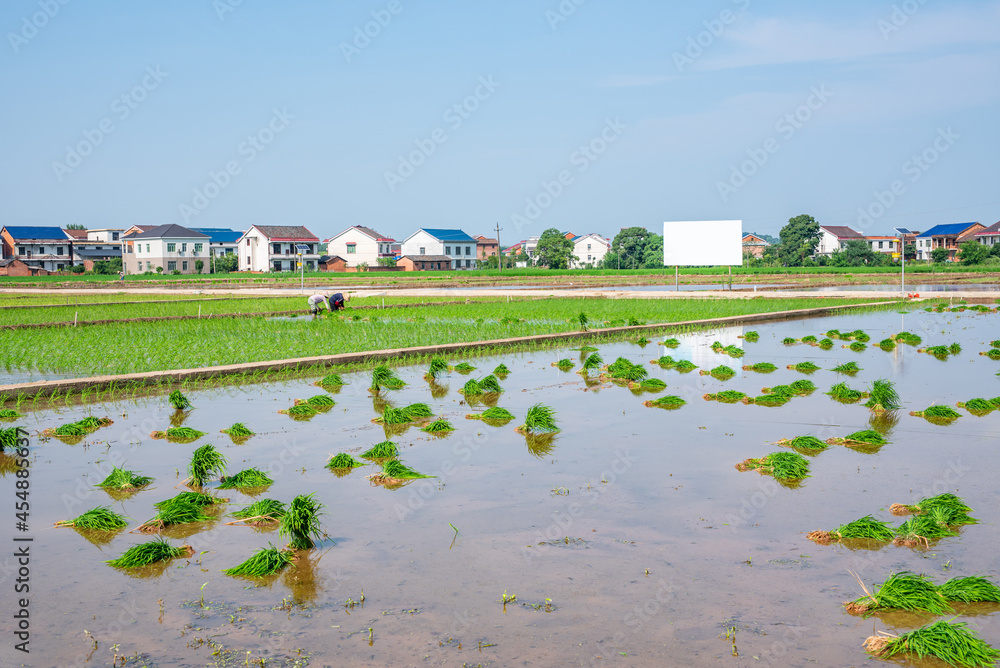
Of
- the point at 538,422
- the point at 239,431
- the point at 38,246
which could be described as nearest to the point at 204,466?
the point at 239,431

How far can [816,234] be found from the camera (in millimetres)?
101250

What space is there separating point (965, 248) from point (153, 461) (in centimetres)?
8968

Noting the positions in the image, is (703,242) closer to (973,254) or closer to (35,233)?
(973,254)

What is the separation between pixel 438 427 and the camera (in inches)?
360

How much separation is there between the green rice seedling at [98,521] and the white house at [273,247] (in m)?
88.9

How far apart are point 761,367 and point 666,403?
404cm

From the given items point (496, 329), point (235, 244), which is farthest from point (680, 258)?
point (235, 244)

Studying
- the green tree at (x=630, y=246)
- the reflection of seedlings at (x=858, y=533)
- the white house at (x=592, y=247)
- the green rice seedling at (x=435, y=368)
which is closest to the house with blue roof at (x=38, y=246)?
the green tree at (x=630, y=246)

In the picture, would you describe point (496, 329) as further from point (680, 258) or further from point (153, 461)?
point (680, 258)

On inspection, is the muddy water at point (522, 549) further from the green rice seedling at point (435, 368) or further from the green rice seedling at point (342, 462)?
the green rice seedling at point (435, 368)

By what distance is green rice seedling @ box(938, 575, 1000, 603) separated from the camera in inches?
179

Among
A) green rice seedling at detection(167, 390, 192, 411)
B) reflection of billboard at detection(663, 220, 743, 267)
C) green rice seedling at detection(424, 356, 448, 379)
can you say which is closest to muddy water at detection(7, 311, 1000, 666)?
green rice seedling at detection(167, 390, 192, 411)

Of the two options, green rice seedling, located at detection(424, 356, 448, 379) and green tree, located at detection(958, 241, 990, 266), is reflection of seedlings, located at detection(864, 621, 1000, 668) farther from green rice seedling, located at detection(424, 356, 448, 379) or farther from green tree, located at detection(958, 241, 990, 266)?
green tree, located at detection(958, 241, 990, 266)

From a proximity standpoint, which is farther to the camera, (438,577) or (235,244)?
(235,244)
